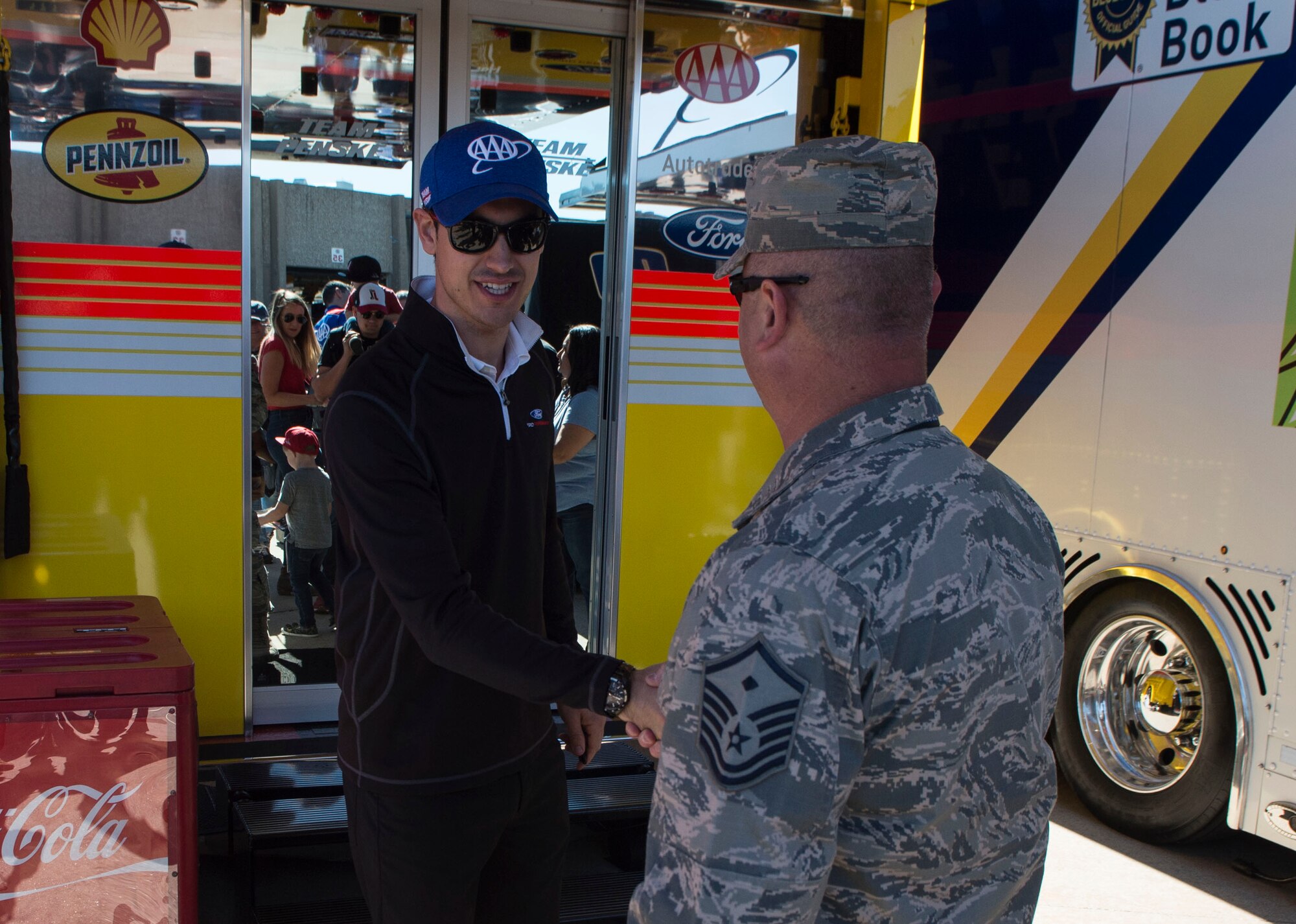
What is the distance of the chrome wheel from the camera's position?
4.26m

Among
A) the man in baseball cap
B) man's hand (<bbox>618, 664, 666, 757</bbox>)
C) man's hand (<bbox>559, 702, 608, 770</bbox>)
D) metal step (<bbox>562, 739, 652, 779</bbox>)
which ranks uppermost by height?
the man in baseball cap

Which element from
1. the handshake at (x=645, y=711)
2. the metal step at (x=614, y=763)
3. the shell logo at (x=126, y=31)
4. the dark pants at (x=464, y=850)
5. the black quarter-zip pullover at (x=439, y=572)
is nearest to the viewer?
the handshake at (x=645, y=711)

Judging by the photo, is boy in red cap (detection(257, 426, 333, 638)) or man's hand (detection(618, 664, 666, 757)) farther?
boy in red cap (detection(257, 426, 333, 638))

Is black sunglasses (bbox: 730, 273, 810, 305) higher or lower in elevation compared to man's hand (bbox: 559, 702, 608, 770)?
higher

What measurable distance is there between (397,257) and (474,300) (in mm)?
2556

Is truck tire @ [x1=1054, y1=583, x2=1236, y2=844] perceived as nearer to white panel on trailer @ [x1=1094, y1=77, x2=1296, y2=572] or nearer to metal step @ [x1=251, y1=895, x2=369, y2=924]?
white panel on trailer @ [x1=1094, y1=77, x2=1296, y2=572]

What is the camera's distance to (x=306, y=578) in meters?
4.77

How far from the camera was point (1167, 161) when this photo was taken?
4.14m

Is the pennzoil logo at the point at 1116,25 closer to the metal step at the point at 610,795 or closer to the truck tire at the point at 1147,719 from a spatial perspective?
the truck tire at the point at 1147,719

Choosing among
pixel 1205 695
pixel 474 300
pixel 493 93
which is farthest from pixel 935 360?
pixel 474 300

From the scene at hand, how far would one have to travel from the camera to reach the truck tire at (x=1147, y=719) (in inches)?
159

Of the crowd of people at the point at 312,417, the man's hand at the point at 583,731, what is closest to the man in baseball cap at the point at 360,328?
the crowd of people at the point at 312,417

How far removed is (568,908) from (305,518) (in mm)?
2014

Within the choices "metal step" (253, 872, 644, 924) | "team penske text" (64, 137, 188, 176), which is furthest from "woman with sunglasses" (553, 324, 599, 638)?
"team penske text" (64, 137, 188, 176)
